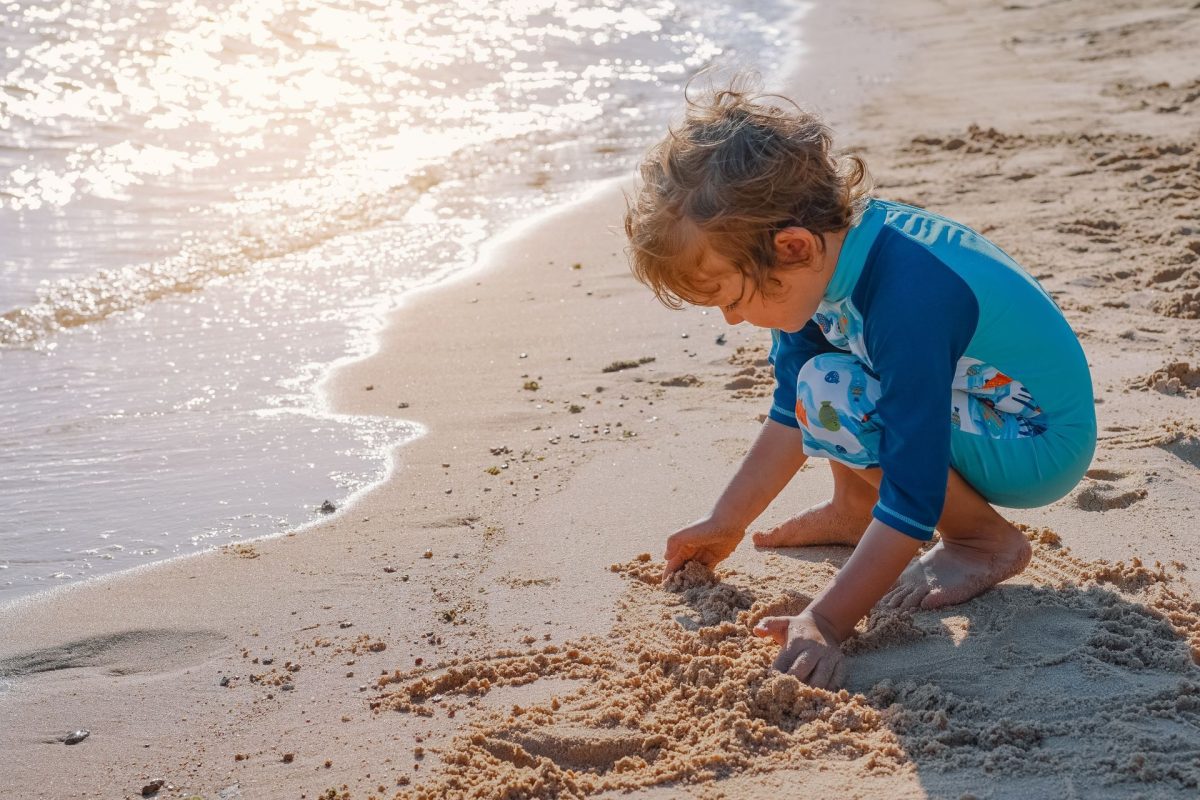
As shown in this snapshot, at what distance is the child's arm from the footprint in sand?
0.67 m

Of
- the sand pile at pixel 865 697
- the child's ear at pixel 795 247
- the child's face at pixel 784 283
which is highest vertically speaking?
the child's ear at pixel 795 247

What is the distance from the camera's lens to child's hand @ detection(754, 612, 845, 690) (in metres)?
2.09

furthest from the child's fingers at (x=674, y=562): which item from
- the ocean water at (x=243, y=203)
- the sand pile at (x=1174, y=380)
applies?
the sand pile at (x=1174, y=380)

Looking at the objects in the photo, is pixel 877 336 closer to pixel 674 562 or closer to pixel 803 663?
pixel 803 663

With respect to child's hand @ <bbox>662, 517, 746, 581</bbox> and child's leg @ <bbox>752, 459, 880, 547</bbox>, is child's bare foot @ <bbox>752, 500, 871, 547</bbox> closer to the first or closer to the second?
child's leg @ <bbox>752, 459, 880, 547</bbox>

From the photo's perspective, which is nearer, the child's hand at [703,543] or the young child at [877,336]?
the young child at [877,336]

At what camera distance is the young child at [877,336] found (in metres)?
2.08

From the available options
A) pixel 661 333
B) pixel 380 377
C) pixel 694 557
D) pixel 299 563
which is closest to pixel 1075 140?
pixel 661 333

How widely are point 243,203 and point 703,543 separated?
4076mm

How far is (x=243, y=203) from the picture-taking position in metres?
5.96

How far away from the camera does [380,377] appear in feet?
12.7

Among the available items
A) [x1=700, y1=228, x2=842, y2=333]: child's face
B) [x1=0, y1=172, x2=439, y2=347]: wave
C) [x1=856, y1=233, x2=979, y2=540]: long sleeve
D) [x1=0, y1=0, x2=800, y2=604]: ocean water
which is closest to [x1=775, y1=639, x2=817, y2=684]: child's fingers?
[x1=856, y1=233, x2=979, y2=540]: long sleeve

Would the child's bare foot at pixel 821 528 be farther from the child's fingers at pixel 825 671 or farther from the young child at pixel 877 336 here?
the child's fingers at pixel 825 671

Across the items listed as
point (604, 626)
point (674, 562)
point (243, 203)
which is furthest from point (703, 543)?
point (243, 203)
